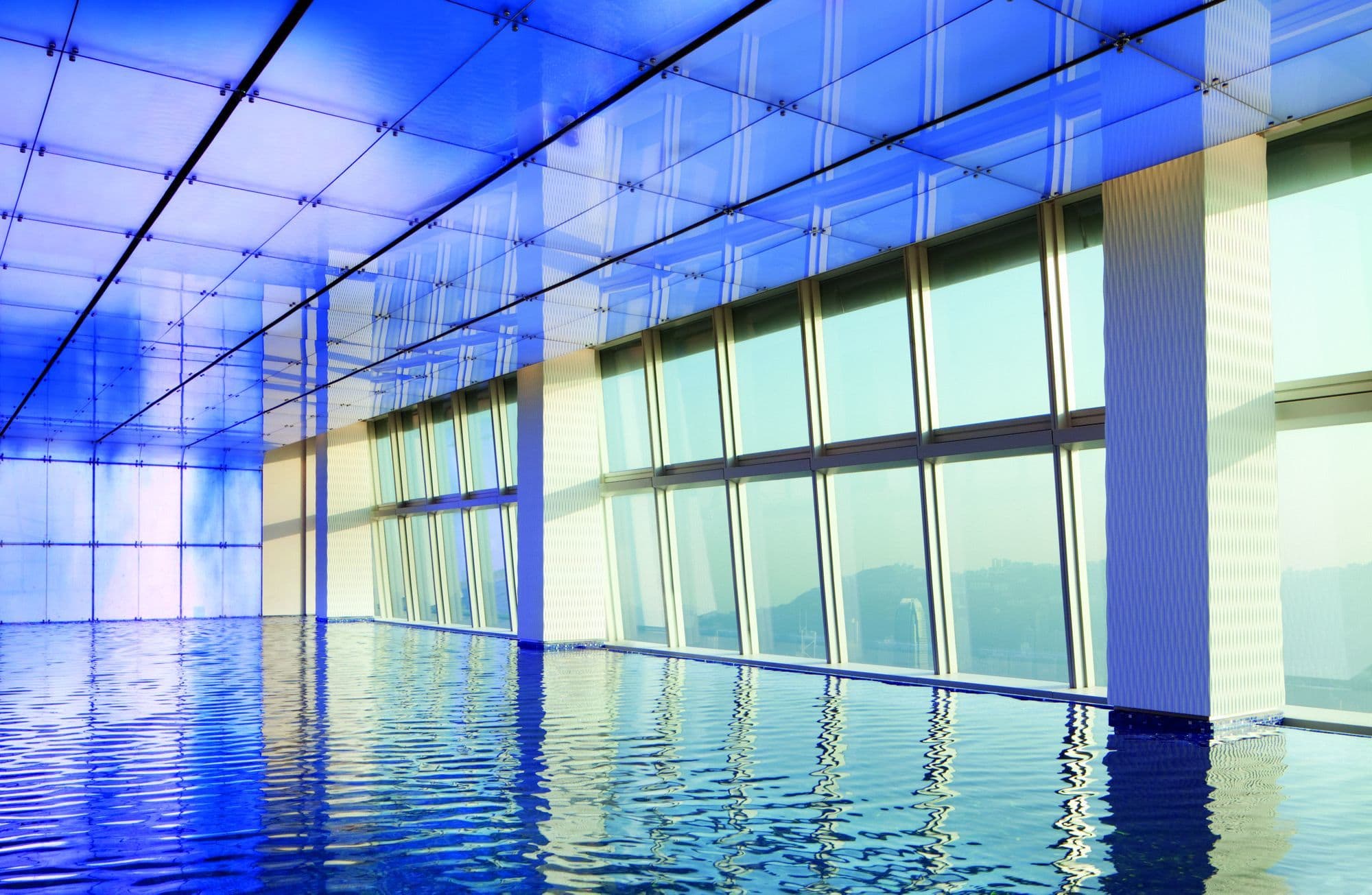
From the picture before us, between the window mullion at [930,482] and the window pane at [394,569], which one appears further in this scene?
the window pane at [394,569]

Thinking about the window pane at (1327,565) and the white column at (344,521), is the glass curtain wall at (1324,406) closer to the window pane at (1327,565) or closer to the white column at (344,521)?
the window pane at (1327,565)

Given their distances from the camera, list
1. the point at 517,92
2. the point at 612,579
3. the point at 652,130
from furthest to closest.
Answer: the point at 612,579
the point at 652,130
the point at 517,92

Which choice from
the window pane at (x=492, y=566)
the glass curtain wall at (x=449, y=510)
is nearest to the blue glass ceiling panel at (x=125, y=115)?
the glass curtain wall at (x=449, y=510)

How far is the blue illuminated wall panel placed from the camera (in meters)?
30.0

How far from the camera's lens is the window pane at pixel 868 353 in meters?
13.2

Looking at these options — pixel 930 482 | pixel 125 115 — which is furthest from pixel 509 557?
pixel 125 115

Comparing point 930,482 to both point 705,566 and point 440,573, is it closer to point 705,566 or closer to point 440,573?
point 705,566

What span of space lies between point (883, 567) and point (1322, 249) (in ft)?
19.9

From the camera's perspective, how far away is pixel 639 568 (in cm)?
1833

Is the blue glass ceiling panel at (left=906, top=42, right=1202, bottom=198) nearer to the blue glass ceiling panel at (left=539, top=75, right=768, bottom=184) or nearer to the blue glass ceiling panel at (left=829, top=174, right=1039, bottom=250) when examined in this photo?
the blue glass ceiling panel at (left=829, top=174, right=1039, bottom=250)

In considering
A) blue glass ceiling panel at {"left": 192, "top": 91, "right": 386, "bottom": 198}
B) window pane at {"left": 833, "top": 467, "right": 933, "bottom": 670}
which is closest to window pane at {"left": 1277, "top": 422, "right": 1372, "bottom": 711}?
window pane at {"left": 833, "top": 467, "right": 933, "bottom": 670}

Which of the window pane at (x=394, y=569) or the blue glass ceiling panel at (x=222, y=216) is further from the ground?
the blue glass ceiling panel at (x=222, y=216)

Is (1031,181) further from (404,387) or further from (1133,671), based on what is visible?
(404,387)

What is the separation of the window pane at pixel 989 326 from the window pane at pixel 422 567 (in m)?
17.3
